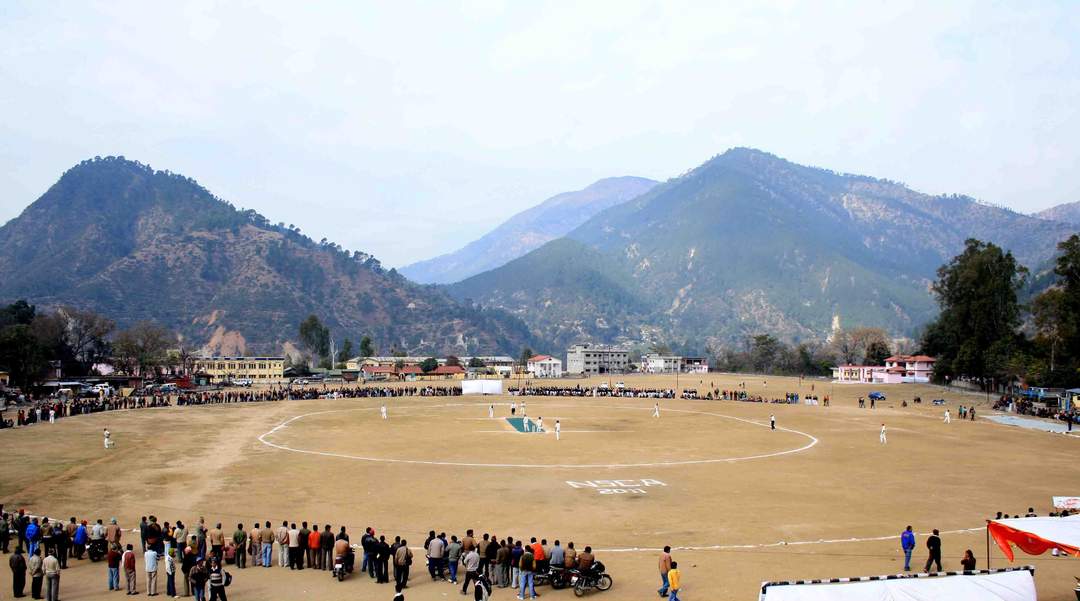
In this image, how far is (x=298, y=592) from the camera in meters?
16.4

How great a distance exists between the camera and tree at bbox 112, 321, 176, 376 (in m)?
108

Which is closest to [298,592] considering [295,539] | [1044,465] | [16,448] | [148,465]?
[295,539]

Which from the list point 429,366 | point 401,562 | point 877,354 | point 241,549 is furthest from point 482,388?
point 877,354

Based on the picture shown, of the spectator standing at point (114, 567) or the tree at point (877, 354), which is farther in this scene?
the tree at point (877, 354)

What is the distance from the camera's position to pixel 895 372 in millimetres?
119625

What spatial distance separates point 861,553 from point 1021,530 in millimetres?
5092

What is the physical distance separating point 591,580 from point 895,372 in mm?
117252

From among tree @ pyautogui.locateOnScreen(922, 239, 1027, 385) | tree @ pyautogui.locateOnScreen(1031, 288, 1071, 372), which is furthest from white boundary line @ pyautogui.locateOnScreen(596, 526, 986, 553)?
tree @ pyautogui.locateOnScreen(922, 239, 1027, 385)

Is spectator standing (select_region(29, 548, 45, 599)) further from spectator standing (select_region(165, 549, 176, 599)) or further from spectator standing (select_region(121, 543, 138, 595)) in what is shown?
spectator standing (select_region(165, 549, 176, 599))

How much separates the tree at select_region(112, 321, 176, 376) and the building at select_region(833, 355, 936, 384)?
10578cm

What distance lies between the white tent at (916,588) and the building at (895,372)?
106 meters

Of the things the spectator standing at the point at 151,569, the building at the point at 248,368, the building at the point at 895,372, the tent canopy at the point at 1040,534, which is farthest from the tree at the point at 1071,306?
the building at the point at 248,368

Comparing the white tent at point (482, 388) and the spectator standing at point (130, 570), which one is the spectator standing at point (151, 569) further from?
the white tent at point (482, 388)

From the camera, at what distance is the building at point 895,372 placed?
4486 inches
